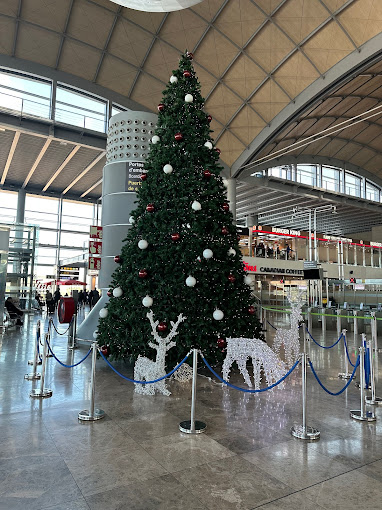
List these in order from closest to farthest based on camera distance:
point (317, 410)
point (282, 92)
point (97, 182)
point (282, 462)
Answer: point (282, 462), point (317, 410), point (282, 92), point (97, 182)

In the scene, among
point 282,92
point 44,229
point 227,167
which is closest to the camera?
point 282,92

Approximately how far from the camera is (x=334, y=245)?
32.5m

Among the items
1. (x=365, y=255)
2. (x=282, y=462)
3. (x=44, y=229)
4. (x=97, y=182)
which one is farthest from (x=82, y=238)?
(x=282, y=462)

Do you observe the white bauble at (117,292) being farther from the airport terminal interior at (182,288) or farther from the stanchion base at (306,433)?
the stanchion base at (306,433)

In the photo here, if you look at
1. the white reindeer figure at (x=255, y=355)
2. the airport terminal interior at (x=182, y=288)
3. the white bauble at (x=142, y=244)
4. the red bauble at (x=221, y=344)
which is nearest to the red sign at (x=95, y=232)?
the airport terminal interior at (x=182, y=288)

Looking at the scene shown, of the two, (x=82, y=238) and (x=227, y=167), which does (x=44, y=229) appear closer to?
(x=82, y=238)

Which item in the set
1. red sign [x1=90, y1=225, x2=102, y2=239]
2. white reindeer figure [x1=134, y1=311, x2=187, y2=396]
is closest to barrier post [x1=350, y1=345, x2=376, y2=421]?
white reindeer figure [x1=134, y1=311, x2=187, y2=396]

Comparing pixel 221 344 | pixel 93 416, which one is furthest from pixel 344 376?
pixel 93 416

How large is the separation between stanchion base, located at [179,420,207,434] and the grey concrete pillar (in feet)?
18.2

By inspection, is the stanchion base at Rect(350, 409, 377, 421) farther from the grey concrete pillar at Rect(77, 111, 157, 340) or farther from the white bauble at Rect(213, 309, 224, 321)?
the grey concrete pillar at Rect(77, 111, 157, 340)

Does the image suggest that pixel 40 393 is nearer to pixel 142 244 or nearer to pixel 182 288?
pixel 182 288

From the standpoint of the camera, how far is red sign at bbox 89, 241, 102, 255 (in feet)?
33.1

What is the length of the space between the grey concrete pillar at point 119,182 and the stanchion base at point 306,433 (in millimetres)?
6276

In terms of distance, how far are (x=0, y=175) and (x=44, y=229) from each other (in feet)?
22.3
